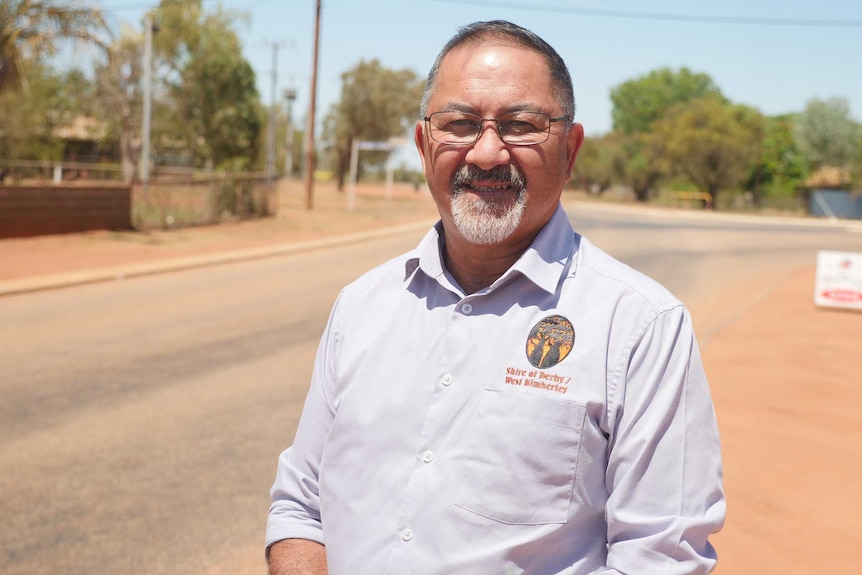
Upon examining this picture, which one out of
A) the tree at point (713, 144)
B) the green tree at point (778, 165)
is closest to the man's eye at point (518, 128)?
the tree at point (713, 144)

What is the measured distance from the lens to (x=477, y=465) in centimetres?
Result: 193

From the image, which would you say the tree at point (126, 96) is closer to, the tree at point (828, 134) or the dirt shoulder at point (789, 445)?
the dirt shoulder at point (789, 445)

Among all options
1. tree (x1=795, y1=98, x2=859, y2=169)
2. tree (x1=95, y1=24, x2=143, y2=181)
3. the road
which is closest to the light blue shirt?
the road

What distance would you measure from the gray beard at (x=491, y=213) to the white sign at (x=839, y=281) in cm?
1160

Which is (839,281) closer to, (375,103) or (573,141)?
(573,141)

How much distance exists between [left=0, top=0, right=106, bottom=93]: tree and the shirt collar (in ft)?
56.9

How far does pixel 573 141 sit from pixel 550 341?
601 millimetres

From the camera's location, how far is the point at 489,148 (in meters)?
2.15

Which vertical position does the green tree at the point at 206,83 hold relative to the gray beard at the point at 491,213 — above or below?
above

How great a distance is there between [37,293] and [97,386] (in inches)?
233

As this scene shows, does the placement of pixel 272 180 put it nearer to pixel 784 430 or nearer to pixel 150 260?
pixel 150 260

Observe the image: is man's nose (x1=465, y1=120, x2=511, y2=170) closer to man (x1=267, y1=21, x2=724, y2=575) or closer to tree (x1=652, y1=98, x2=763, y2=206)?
man (x1=267, y1=21, x2=724, y2=575)

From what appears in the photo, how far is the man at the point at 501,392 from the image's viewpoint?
1.86m

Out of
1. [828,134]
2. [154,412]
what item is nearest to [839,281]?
[154,412]
